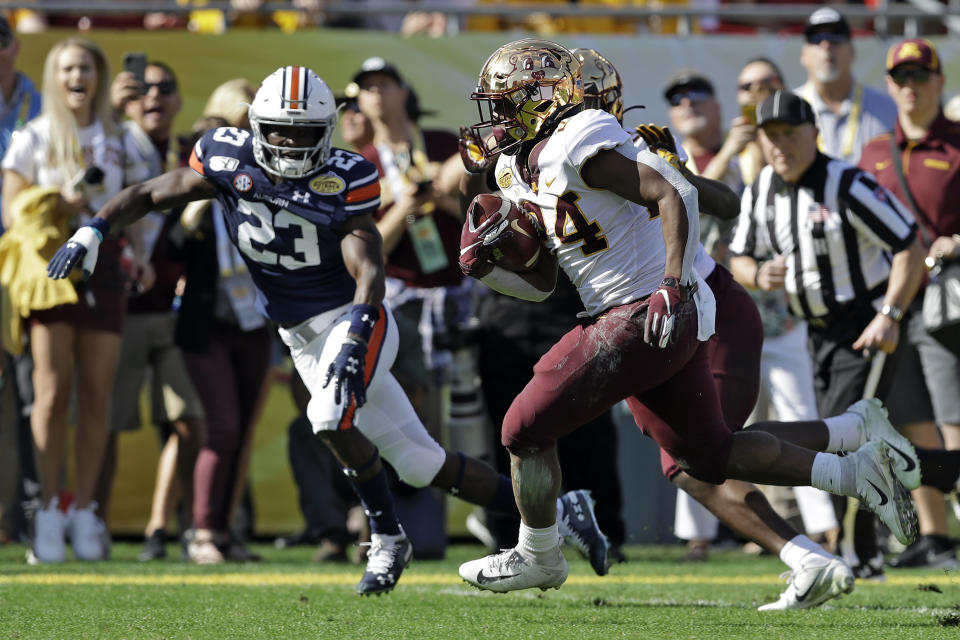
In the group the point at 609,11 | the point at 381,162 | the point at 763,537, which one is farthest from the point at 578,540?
the point at 609,11

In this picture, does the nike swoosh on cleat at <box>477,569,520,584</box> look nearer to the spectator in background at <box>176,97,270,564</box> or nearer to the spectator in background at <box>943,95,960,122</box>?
the spectator in background at <box>176,97,270,564</box>

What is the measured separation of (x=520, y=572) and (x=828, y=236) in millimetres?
2164

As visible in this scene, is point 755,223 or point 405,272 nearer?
point 755,223

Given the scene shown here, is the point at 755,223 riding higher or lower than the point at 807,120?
lower

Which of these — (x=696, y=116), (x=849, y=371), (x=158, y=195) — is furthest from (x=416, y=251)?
(x=849, y=371)

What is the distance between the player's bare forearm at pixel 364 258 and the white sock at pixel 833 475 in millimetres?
1540

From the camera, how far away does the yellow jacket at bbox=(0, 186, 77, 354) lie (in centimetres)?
625

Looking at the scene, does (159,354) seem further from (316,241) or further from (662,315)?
(662,315)

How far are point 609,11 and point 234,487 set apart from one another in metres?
3.33

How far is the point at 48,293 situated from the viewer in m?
6.25

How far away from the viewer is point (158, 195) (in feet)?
16.8

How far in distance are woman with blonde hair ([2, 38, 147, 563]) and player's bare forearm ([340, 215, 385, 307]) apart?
177 cm

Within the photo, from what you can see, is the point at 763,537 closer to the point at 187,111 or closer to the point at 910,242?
the point at 910,242

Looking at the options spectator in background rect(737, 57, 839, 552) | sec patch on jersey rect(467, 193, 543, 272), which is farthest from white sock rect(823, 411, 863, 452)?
spectator in background rect(737, 57, 839, 552)
